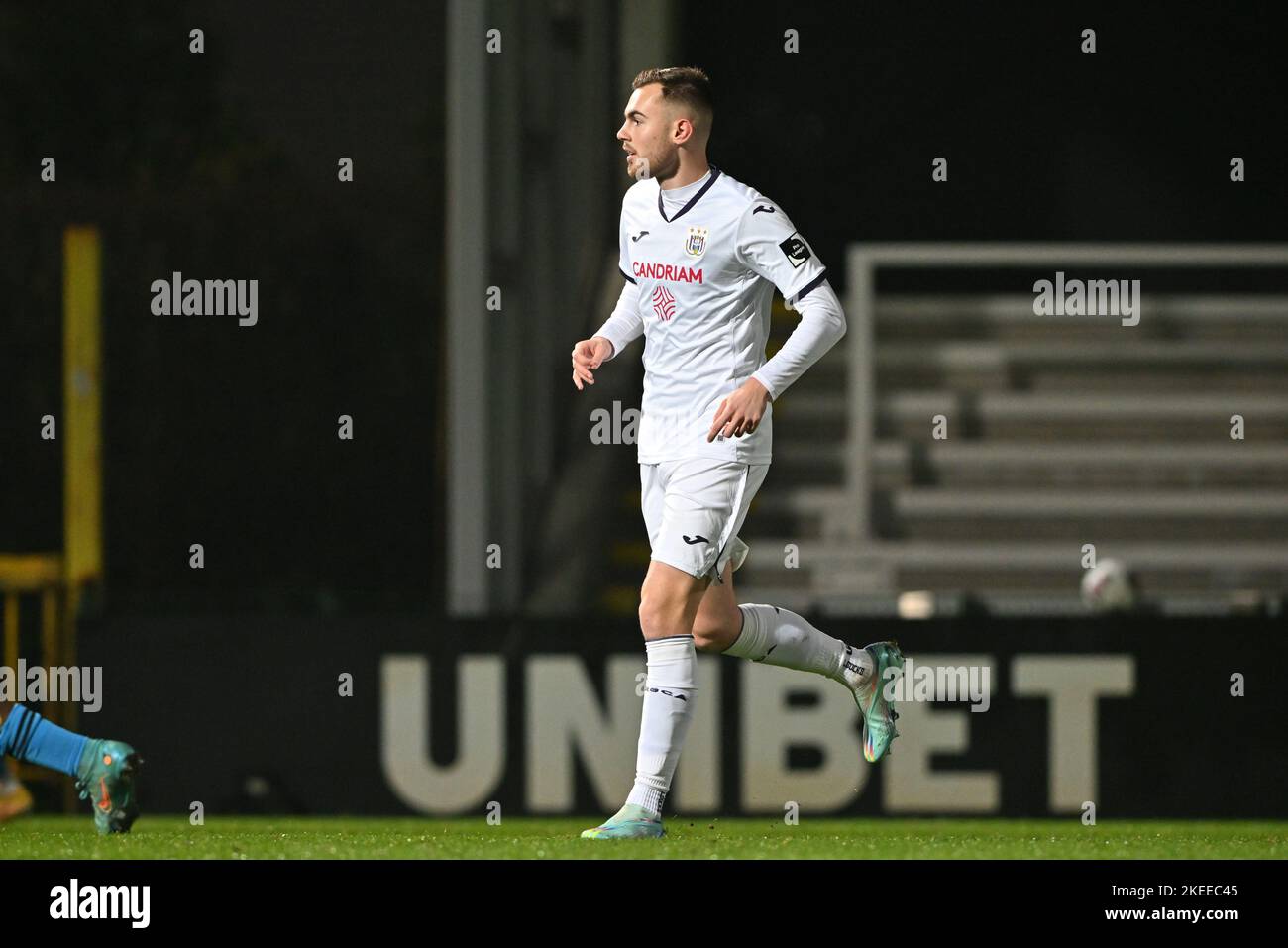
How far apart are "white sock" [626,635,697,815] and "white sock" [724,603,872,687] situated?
1.05ft

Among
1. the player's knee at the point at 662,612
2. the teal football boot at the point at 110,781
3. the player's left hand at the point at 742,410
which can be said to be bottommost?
the teal football boot at the point at 110,781

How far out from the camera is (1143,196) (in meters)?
13.6

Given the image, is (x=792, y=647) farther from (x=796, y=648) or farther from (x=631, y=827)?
(x=631, y=827)

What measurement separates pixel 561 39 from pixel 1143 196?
4363mm

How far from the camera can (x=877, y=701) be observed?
618cm

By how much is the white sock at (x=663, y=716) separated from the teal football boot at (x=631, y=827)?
0.07ft

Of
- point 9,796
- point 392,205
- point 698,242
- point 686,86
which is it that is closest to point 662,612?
point 698,242

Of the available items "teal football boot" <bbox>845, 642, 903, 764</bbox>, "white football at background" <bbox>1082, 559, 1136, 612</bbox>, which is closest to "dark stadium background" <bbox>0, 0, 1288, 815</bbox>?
"white football at background" <bbox>1082, 559, 1136, 612</bbox>

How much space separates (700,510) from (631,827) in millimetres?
808

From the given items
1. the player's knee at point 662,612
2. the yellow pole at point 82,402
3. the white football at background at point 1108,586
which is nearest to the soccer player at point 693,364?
the player's knee at point 662,612

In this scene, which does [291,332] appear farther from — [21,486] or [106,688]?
[106,688]

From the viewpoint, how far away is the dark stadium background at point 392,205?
13398 millimetres

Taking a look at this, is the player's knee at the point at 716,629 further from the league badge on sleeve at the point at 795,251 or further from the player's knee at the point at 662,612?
the league badge on sleeve at the point at 795,251

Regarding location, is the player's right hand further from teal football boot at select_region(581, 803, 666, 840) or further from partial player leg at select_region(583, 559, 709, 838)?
teal football boot at select_region(581, 803, 666, 840)
